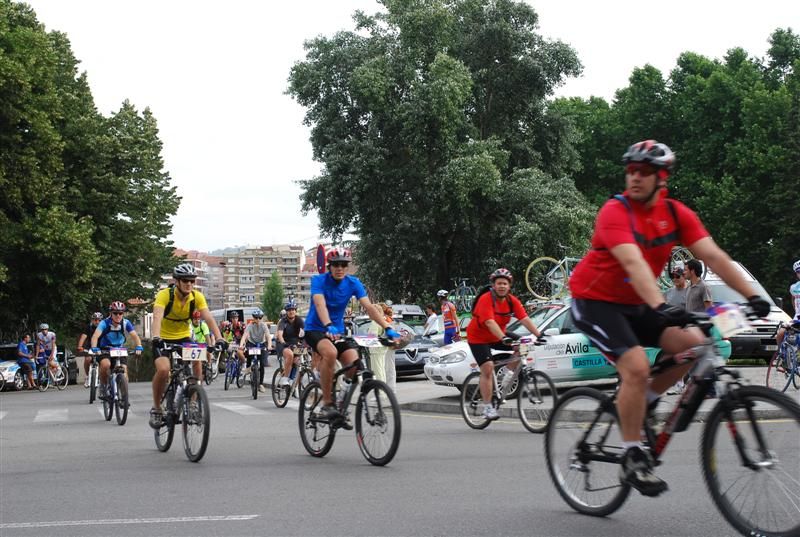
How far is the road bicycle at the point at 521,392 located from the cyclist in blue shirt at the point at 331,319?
2.72 m

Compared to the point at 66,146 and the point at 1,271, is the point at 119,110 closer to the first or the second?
the point at 66,146

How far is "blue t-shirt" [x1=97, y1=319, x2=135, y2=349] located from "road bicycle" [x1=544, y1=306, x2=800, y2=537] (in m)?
12.1

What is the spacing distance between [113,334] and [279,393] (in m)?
3.40

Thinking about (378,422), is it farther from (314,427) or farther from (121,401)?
(121,401)

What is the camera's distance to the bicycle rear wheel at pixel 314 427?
10328mm

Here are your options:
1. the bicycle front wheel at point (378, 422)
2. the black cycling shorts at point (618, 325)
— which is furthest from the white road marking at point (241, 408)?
the black cycling shorts at point (618, 325)

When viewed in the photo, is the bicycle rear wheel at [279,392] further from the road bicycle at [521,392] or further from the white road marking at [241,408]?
the road bicycle at [521,392]

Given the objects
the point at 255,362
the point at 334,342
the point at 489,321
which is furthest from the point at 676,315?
the point at 255,362

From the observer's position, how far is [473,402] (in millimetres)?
13211

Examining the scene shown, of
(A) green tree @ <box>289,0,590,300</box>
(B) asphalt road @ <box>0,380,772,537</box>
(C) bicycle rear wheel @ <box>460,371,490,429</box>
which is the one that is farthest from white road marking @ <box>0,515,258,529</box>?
(A) green tree @ <box>289,0,590,300</box>

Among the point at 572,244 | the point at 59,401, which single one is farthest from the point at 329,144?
the point at 59,401

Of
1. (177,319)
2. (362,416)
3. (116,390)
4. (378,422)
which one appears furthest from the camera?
(116,390)

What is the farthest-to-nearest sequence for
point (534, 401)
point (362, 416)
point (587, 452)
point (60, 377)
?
point (60, 377) < point (534, 401) < point (362, 416) < point (587, 452)

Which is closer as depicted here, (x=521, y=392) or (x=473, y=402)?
(x=521, y=392)
